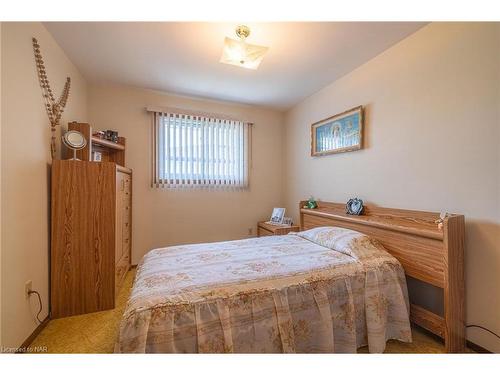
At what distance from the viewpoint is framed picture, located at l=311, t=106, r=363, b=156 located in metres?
2.33

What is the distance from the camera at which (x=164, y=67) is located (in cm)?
234

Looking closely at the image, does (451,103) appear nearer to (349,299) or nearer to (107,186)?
(349,299)

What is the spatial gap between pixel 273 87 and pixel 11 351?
335 cm

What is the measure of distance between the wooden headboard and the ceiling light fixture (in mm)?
1728

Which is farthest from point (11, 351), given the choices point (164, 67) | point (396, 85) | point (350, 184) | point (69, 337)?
point (396, 85)

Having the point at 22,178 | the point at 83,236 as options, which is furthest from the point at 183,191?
the point at 22,178

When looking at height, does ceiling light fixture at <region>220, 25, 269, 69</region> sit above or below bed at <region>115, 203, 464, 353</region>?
above

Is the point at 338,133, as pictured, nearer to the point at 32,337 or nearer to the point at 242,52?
the point at 242,52

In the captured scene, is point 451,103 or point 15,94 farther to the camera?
point 451,103

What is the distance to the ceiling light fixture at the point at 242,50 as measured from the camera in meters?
1.67

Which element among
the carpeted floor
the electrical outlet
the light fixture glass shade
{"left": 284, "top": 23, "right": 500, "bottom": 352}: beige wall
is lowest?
the carpeted floor

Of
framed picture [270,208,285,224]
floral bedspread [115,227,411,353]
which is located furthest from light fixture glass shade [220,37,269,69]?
framed picture [270,208,285,224]

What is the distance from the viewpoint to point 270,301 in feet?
4.11

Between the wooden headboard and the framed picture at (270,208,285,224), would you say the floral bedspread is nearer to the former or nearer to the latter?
the wooden headboard
